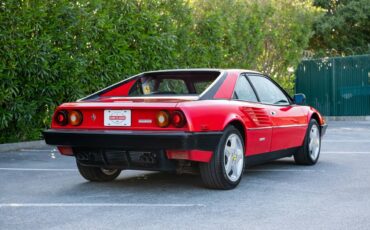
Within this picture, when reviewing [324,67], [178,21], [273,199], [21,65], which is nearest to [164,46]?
[178,21]

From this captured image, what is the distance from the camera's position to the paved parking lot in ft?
16.0

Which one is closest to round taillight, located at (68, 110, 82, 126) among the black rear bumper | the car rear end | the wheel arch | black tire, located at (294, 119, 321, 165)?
the car rear end

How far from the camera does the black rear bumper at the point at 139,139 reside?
580cm

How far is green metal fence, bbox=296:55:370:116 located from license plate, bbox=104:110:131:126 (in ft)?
50.9

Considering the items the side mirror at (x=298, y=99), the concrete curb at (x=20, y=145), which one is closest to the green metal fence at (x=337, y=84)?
the concrete curb at (x=20, y=145)

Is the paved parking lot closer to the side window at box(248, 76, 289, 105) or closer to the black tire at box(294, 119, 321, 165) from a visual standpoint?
the black tire at box(294, 119, 321, 165)

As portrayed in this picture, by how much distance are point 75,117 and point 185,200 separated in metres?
1.50

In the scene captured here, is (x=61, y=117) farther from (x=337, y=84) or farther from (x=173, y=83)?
(x=337, y=84)

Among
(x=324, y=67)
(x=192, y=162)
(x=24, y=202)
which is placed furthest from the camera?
(x=324, y=67)

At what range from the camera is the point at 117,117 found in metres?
6.16

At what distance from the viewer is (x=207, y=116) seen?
606cm

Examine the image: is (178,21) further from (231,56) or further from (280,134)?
(280,134)

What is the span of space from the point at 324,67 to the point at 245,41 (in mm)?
4224

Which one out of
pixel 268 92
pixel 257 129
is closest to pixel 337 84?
pixel 268 92
